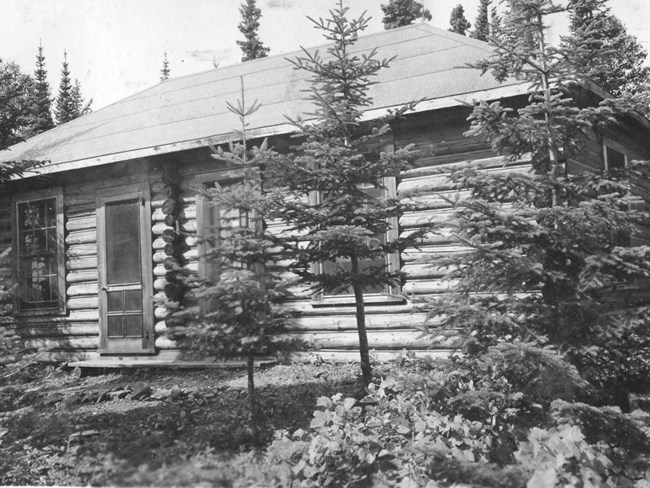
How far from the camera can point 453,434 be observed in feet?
13.4

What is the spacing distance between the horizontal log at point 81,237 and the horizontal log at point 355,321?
3831mm

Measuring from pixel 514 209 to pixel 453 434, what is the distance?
1816 millimetres

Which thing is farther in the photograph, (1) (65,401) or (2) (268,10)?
(1) (65,401)

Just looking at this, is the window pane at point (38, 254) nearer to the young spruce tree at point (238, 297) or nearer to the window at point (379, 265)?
the window at point (379, 265)

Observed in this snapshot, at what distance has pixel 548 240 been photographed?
162 inches

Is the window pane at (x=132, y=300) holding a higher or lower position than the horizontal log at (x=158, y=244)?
lower

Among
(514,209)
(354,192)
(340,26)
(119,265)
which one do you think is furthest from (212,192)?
(119,265)

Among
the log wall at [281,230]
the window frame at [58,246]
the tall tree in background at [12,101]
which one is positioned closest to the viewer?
the tall tree in background at [12,101]

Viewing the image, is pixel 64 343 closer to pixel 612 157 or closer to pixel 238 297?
pixel 238 297

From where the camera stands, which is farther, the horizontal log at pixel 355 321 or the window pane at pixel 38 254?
the window pane at pixel 38 254

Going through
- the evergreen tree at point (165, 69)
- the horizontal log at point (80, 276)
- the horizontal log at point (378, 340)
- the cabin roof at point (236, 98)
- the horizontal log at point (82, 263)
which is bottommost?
the horizontal log at point (378, 340)

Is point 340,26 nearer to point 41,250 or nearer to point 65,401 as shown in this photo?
point 65,401

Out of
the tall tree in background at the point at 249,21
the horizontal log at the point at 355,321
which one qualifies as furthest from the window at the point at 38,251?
the tall tree in background at the point at 249,21

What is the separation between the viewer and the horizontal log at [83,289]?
874 cm
